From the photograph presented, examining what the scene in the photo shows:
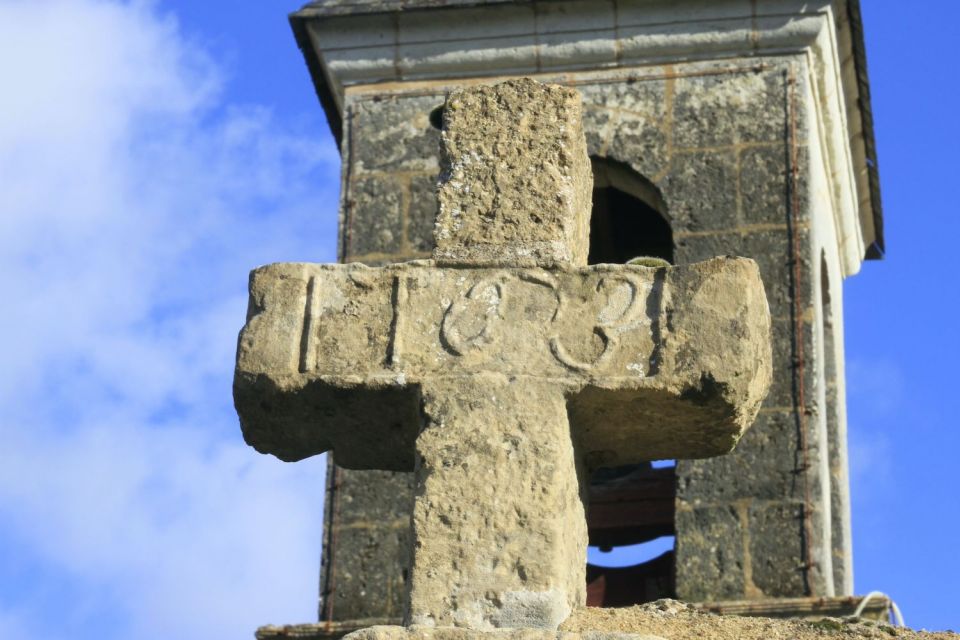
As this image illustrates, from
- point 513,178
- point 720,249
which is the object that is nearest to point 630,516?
point 720,249

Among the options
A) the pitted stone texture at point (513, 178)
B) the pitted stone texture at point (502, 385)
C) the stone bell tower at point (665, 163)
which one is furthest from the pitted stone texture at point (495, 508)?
the stone bell tower at point (665, 163)

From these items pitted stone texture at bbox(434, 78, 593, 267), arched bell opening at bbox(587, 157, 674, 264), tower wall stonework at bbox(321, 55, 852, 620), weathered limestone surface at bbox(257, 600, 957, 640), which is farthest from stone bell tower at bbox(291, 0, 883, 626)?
weathered limestone surface at bbox(257, 600, 957, 640)

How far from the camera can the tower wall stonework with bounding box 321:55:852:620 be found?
10.1m

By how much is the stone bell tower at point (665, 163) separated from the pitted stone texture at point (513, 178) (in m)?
4.77

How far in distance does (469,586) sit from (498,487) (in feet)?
0.74

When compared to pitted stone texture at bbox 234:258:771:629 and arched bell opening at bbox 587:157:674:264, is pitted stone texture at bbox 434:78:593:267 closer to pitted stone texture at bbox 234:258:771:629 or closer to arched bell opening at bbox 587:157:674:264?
pitted stone texture at bbox 234:258:771:629

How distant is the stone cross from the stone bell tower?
15.7 ft

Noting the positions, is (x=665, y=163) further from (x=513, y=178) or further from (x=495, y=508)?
(x=495, y=508)

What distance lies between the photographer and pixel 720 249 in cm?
1081

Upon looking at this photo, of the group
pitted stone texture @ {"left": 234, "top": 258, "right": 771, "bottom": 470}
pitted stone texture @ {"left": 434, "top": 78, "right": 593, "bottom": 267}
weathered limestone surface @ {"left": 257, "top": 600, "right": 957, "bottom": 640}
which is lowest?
weathered limestone surface @ {"left": 257, "top": 600, "right": 957, "bottom": 640}

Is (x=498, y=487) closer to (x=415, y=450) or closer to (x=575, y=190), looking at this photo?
(x=415, y=450)

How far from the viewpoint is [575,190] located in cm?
549

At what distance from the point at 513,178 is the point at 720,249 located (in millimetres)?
5421

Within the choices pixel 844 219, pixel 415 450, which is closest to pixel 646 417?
pixel 415 450
